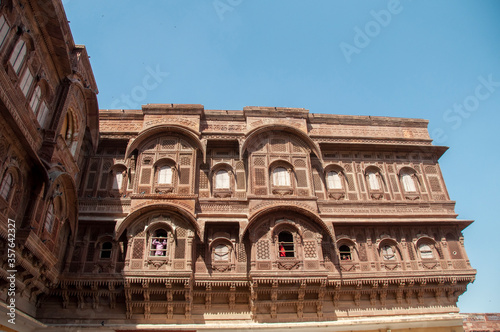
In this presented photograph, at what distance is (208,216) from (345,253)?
5496mm

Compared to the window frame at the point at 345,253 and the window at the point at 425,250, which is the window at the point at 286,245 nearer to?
the window frame at the point at 345,253

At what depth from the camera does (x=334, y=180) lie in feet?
53.6

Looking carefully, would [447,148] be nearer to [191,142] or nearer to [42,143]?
[191,142]

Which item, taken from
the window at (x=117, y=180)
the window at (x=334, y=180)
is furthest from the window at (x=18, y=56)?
the window at (x=334, y=180)

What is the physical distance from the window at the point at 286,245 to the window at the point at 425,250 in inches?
204

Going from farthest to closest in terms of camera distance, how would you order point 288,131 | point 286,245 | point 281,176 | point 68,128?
point 288,131
point 281,176
point 286,245
point 68,128

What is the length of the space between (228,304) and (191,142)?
6560 mm

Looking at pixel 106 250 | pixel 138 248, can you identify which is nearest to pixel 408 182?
pixel 138 248

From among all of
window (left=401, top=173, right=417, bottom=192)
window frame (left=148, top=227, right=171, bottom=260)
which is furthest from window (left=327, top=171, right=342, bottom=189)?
window frame (left=148, top=227, right=171, bottom=260)

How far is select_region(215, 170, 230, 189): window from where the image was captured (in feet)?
51.0

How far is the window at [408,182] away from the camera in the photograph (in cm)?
1634

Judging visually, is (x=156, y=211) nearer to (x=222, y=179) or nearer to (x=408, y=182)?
(x=222, y=179)

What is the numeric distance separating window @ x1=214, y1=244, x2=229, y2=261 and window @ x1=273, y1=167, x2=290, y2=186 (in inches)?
127

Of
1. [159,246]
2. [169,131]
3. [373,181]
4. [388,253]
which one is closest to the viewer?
[159,246]
